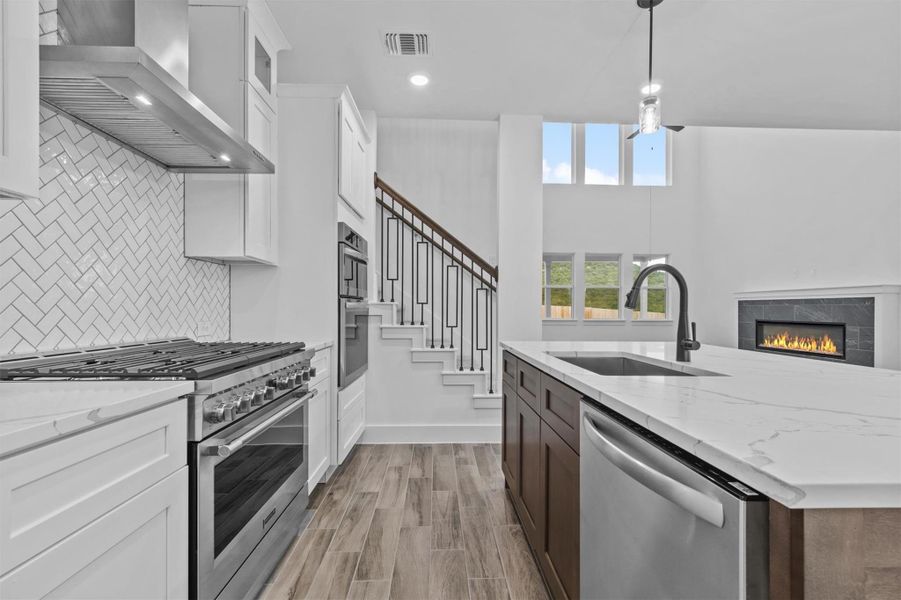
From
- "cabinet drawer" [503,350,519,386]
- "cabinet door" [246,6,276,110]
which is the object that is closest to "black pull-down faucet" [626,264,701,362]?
"cabinet drawer" [503,350,519,386]

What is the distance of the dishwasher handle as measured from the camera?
72 cm

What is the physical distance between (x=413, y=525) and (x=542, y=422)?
109 cm

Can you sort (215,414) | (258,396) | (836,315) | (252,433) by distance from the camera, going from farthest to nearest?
(836,315), (258,396), (252,433), (215,414)

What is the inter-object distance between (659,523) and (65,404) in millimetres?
1277

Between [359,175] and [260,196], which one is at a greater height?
[359,175]

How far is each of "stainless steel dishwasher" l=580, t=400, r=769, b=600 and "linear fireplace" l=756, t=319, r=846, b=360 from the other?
217 inches

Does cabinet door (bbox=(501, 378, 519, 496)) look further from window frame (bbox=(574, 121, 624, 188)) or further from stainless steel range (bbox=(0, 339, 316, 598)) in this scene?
window frame (bbox=(574, 121, 624, 188))

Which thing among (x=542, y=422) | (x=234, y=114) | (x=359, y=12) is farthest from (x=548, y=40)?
(x=542, y=422)

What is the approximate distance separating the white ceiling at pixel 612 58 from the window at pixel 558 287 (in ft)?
11.0

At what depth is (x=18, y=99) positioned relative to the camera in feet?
3.53

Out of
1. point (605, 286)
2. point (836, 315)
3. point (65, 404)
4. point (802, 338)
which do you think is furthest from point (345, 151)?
point (802, 338)

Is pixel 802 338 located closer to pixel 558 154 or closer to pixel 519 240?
pixel 519 240

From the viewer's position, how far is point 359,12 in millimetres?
2936

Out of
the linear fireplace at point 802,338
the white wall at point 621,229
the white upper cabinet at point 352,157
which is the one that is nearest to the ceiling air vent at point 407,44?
the white upper cabinet at point 352,157
